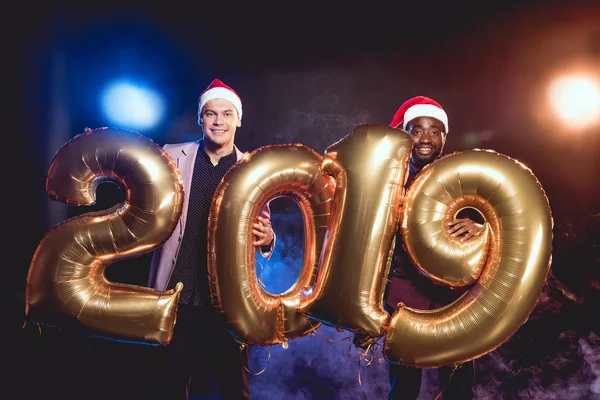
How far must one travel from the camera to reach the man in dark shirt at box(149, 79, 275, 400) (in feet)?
5.05

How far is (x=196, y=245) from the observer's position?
1573 millimetres

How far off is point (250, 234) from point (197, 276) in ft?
1.35

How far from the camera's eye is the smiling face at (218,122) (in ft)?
5.28

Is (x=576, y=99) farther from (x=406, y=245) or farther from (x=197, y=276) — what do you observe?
(x=197, y=276)

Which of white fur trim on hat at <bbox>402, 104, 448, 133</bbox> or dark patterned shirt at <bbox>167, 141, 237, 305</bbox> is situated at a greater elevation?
white fur trim on hat at <bbox>402, 104, 448, 133</bbox>

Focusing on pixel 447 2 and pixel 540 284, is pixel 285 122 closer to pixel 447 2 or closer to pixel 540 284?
pixel 447 2

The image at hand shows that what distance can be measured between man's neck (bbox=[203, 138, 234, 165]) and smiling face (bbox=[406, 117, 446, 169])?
0.98 meters

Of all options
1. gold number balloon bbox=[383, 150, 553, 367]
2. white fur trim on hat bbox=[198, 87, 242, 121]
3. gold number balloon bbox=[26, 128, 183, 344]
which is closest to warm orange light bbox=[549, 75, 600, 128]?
gold number balloon bbox=[383, 150, 553, 367]

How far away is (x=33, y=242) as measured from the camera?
2482 millimetres

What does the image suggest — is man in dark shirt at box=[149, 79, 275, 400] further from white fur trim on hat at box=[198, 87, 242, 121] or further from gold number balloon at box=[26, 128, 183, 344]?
gold number balloon at box=[26, 128, 183, 344]

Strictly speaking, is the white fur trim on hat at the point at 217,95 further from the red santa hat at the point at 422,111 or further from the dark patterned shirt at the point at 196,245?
the red santa hat at the point at 422,111

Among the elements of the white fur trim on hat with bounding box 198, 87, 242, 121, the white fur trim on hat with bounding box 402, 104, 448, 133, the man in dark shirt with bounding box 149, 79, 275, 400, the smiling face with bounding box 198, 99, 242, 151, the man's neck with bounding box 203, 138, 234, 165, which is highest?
the white fur trim on hat with bounding box 402, 104, 448, 133

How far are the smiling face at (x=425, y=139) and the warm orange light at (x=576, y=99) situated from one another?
4.36 feet

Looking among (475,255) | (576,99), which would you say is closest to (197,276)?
(475,255)
